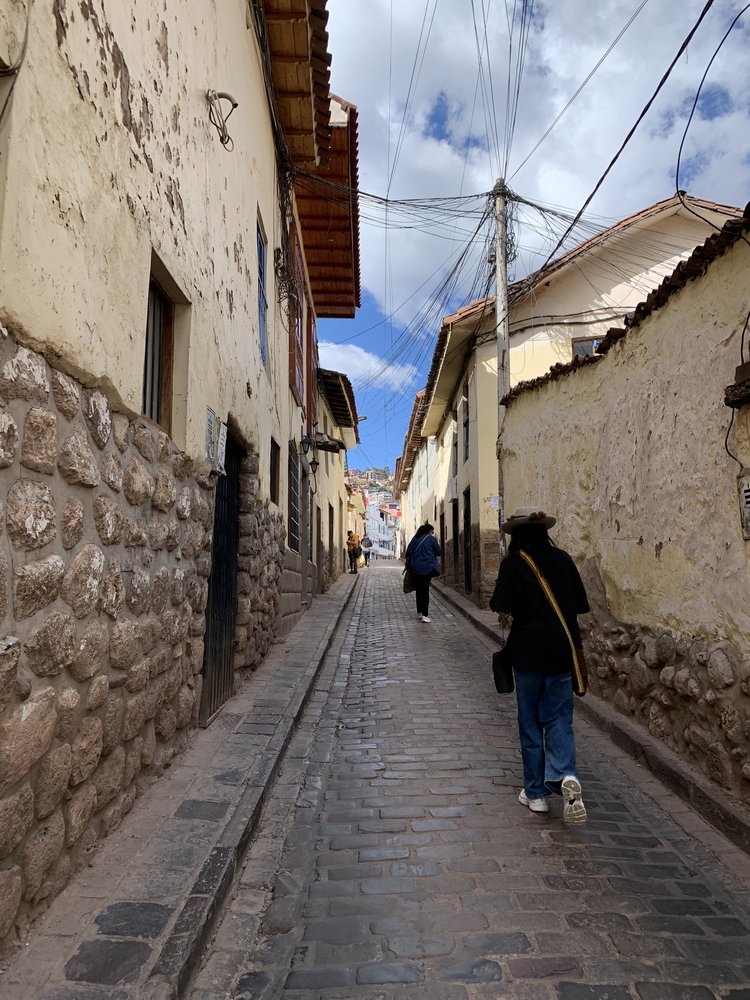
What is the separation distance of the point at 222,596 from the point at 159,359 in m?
2.23

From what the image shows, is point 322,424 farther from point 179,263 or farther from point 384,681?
point 179,263

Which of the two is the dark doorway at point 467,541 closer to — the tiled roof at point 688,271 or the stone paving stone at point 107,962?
the tiled roof at point 688,271

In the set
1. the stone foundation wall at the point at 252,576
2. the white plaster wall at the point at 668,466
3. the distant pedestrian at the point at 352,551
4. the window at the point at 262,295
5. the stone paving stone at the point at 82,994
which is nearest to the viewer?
the stone paving stone at the point at 82,994

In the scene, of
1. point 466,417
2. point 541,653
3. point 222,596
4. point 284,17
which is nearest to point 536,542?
point 541,653

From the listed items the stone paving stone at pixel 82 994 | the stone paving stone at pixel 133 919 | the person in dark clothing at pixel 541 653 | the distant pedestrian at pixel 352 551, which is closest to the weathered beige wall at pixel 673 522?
the person in dark clothing at pixel 541 653

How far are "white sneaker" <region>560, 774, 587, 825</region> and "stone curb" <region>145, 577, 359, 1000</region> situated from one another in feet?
5.52

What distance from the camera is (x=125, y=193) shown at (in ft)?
11.0

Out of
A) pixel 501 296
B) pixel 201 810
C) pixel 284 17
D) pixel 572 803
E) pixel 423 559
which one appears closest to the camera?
pixel 201 810

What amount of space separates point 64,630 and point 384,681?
518cm

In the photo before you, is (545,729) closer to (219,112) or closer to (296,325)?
(219,112)

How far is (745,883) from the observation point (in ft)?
10.2

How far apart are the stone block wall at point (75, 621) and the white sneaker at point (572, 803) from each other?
228cm

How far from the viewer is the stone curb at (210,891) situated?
2244 millimetres

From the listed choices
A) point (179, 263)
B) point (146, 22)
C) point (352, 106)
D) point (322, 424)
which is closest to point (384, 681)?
point (179, 263)
